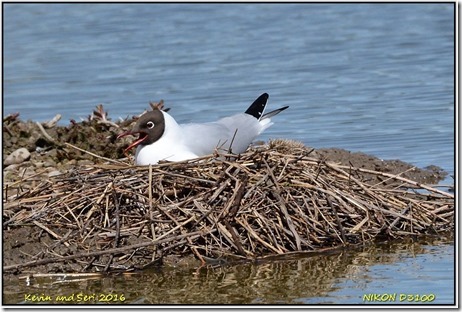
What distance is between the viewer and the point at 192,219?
712cm

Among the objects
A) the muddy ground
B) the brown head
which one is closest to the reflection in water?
the brown head

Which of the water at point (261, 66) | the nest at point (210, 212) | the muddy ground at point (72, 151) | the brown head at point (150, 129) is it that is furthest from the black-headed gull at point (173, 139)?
the water at point (261, 66)

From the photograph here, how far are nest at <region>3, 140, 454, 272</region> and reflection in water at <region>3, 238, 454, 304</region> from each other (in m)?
0.15

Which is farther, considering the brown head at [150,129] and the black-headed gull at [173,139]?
the brown head at [150,129]

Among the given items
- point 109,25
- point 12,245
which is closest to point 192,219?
point 12,245

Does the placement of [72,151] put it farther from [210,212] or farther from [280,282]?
[280,282]

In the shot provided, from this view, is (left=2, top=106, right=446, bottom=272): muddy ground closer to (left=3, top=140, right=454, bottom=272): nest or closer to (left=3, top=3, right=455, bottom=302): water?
(left=3, top=3, right=455, bottom=302): water

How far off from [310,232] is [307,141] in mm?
3381

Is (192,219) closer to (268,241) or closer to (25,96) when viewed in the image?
(268,241)

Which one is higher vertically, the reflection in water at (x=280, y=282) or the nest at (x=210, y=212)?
the nest at (x=210, y=212)

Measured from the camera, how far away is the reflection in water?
648 centimetres

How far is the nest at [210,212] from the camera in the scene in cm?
709

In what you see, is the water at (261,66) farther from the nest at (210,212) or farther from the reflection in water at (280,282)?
the nest at (210,212)

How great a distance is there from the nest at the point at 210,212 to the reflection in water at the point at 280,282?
15 centimetres
